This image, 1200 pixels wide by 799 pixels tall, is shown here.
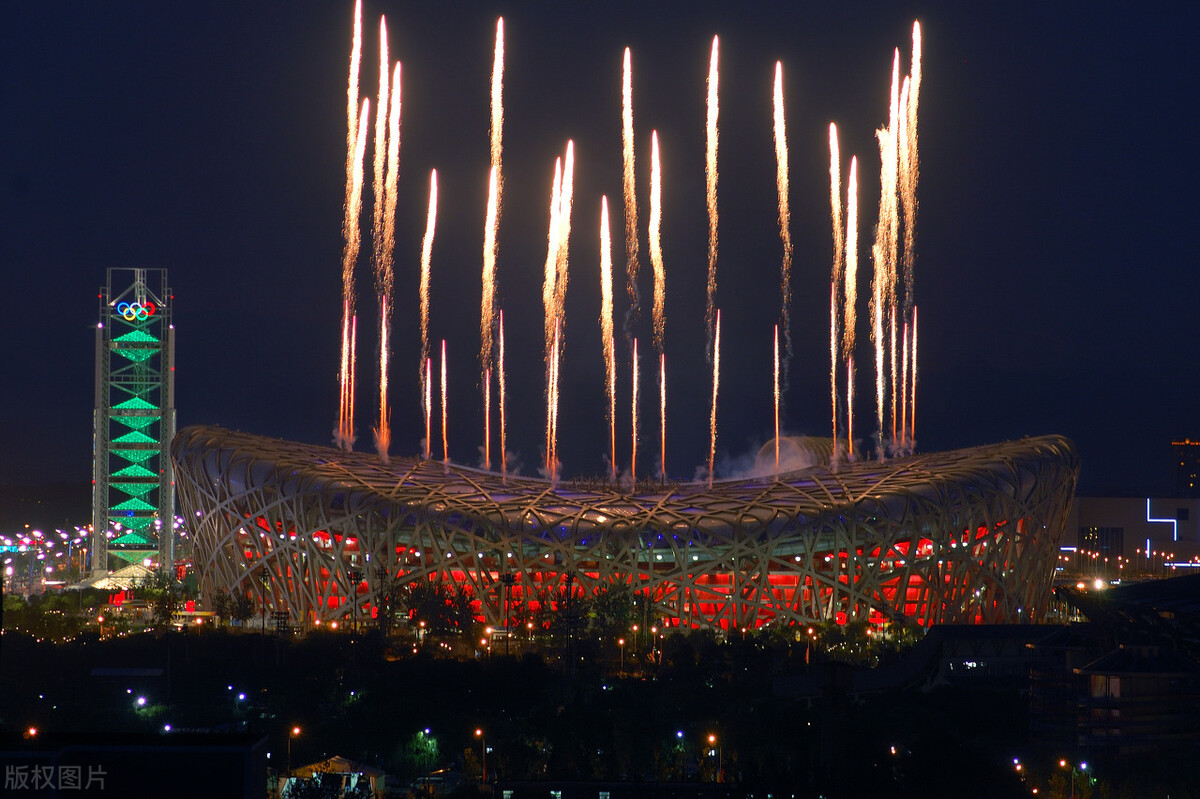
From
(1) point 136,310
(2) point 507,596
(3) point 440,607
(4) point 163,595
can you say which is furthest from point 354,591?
(1) point 136,310

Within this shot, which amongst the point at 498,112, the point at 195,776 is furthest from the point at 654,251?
the point at 195,776

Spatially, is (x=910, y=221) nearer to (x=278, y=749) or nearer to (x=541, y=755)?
(x=541, y=755)

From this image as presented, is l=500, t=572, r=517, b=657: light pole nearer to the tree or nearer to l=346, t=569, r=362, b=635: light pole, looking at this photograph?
l=346, t=569, r=362, b=635: light pole

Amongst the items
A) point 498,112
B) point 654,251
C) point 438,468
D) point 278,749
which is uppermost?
point 498,112

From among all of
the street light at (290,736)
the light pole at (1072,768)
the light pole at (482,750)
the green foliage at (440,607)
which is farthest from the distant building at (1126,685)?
the green foliage at (440,607)

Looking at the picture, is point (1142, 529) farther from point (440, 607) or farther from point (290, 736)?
point (290, 736)

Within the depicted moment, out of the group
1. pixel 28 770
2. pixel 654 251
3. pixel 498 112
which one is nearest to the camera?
pixel 28 770

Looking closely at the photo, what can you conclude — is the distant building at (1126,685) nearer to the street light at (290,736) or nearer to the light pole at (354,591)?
the street light at (290,736)

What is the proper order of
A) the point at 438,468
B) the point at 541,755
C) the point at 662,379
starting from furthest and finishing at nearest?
the point at 438,468
the point at 662,379
the point at 541,755
